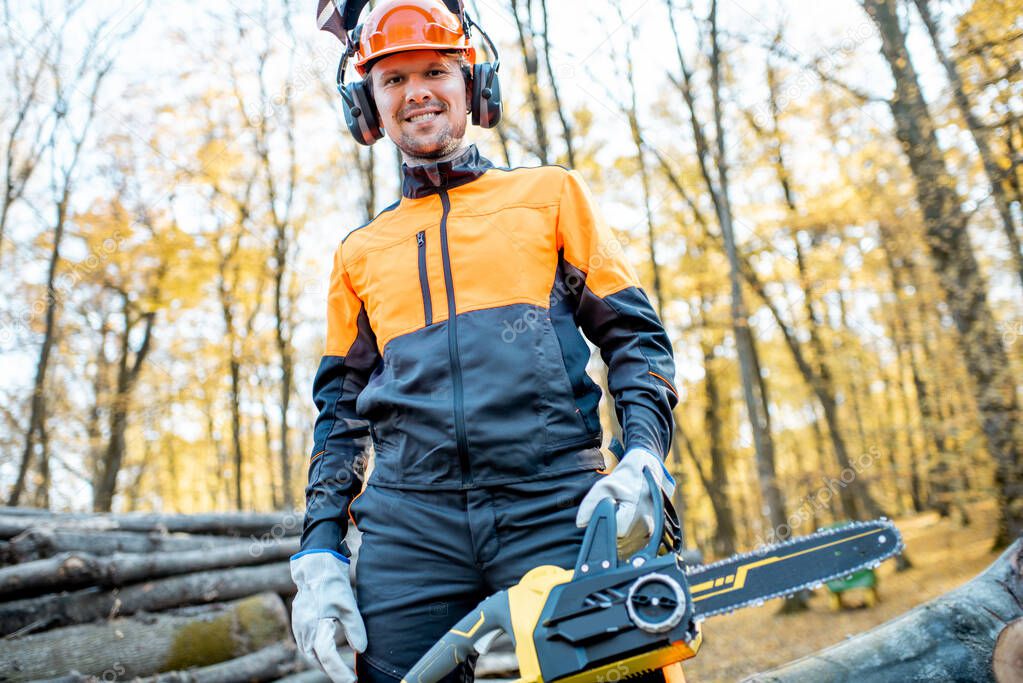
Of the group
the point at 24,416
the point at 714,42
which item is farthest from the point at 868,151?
the point at 24,416

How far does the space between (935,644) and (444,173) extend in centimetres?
194

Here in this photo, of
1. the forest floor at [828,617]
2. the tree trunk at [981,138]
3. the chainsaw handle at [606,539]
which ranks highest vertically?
the tree trunk at [981,138]

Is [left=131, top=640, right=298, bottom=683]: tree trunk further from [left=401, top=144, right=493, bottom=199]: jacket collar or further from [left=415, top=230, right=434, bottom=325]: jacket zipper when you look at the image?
[left=401, top=144, right=493, bottom=199]: jacket collar

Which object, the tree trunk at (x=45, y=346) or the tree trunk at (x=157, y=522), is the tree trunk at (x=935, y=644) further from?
the tree trunk at (x=45, y=346)

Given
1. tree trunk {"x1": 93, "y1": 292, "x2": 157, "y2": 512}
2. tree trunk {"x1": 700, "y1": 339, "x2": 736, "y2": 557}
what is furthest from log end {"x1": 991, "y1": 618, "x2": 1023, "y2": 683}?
tree trunk {"x1": 700, "y1": 339, "x2": 736, "y2": 557}

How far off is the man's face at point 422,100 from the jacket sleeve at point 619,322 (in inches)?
14.6

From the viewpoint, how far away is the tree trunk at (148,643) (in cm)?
327

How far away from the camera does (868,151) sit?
1158 centimetres

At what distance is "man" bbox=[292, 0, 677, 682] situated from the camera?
5.27ft

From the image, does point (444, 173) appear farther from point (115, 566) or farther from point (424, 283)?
point (115, 566)

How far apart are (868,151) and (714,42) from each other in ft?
11.4

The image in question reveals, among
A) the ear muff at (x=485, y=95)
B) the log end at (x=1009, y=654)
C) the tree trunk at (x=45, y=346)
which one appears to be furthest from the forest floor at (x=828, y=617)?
the tree trunk at (x=45, y=346)

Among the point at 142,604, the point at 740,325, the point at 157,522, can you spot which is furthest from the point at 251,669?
the point at 740,325

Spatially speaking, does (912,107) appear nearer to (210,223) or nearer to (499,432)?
(499,432)
